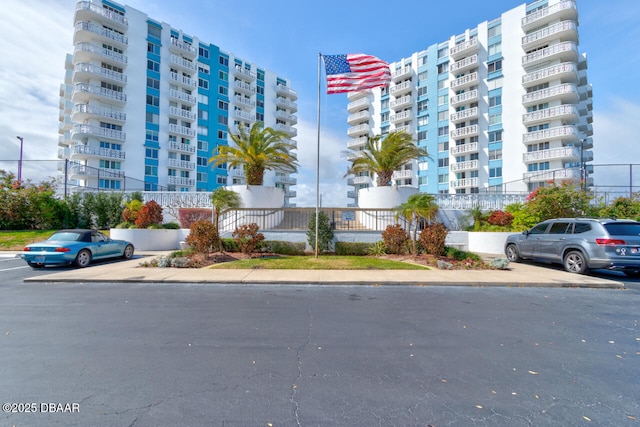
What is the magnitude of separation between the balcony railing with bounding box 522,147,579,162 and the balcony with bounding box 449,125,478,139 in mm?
8191

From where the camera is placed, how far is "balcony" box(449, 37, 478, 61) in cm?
4653

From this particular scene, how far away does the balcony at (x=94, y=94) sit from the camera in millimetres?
38875

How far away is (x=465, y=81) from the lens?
47.1m

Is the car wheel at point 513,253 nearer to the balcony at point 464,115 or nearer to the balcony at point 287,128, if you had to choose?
the balcony at point 464,115

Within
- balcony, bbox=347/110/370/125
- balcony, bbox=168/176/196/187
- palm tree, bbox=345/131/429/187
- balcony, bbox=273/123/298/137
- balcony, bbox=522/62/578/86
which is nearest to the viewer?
palm tree, bbox=345/131/429/187

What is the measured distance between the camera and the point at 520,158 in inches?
1634

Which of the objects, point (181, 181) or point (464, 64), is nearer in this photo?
point (181, 181)

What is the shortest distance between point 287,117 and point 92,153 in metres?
38.0

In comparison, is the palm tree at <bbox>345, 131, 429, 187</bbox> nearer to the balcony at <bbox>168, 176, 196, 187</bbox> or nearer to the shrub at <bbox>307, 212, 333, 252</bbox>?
the shrub at <bbox>307, 212, 333, 252</bbox>

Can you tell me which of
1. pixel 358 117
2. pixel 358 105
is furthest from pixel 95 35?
pixel 358 117

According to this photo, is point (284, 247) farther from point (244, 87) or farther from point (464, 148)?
point (244, 87)

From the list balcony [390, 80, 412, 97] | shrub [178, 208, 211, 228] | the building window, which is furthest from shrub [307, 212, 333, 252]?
balcony [390, 80, 412, 97]

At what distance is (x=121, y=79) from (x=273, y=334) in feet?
163

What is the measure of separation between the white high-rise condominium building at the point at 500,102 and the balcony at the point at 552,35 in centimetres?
11
